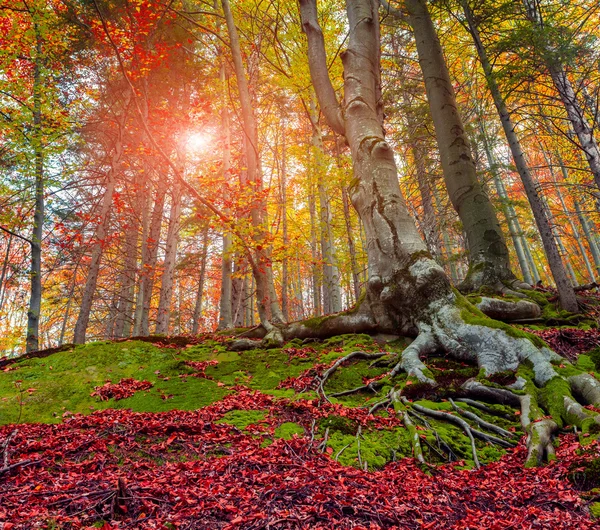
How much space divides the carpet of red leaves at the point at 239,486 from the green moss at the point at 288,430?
0.10 metres

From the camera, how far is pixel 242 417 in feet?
10.7

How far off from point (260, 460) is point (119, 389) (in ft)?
8.45

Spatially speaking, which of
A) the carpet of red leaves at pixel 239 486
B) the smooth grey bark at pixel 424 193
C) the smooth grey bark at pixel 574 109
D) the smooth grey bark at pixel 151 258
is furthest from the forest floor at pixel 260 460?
the smooth grey bark at pixel 151 258

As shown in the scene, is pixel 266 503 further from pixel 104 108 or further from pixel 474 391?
pixel 104 108

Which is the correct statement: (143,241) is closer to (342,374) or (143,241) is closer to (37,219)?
(37,219)

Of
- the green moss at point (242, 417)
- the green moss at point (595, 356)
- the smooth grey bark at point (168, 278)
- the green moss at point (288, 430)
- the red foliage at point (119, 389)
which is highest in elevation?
the smooth grey bark at point (168, 278)

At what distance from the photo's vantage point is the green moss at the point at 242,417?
3100 millimetres

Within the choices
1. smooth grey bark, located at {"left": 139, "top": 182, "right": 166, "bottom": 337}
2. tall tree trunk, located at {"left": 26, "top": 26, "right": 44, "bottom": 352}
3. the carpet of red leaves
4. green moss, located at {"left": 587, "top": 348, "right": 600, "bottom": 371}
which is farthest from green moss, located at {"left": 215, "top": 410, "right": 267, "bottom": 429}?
smooth grey bark, located at {"left": 139, "top": 182, "right": 166, "bottom": 337}

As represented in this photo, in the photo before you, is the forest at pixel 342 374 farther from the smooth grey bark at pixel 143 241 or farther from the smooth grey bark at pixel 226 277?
the smooth grey bark at pixel 143 241

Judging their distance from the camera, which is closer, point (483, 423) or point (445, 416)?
point (483, 423)

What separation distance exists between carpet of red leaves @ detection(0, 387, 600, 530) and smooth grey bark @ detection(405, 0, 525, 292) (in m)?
4.73

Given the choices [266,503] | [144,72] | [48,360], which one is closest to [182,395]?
[266,503]

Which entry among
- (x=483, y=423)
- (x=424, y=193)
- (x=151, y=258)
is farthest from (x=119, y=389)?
(x=424, y=193)

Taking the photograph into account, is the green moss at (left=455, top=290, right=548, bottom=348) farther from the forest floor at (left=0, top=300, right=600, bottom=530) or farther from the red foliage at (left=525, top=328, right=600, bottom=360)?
the red foliage at (left=525, top=328, right=600, bottom=360)
